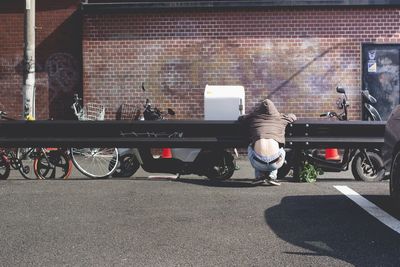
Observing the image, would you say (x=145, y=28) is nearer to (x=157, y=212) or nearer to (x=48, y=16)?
(x=48, y=16)

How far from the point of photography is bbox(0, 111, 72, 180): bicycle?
8.95 meters

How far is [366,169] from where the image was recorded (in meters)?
8.77

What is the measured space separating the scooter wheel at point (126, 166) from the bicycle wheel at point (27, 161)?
1300 millimetres

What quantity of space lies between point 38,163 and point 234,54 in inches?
233

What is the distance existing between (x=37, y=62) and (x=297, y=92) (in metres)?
6.35

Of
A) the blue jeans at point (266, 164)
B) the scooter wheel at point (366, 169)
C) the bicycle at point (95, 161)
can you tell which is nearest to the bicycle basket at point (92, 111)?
the bicycle at point (95, 161)

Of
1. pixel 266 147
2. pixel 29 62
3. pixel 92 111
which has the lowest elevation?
pixel 266 147

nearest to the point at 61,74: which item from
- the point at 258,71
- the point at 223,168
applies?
the point at 258,71

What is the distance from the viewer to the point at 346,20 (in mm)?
13203

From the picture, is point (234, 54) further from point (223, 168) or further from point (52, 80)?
point (223, 168)

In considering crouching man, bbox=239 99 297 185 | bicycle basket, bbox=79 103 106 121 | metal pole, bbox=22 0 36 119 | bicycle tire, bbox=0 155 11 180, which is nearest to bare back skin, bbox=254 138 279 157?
crouching man, bbox=239 99 297 185

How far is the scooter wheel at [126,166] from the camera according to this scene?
9.05m

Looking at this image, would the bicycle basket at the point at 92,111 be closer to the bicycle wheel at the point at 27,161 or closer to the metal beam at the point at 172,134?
the bicycle wheel at the point at 27,161

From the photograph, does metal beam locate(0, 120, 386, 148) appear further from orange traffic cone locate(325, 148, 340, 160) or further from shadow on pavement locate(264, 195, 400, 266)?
shadow on pavement locate(264, 195, 400, 266)
